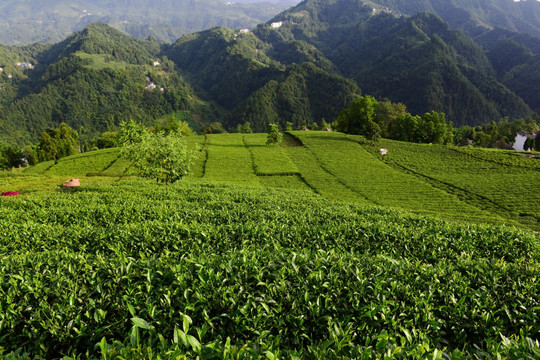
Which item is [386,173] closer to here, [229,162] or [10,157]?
[229,162]

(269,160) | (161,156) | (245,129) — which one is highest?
(245,129)

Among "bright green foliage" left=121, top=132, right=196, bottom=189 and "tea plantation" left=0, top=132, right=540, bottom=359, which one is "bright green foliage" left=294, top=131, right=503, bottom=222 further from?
"bright green foliage" left=121, top=132, right=196, bottom=189

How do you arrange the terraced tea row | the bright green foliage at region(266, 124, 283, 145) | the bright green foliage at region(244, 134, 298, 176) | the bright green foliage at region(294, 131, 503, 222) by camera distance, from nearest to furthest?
the bright green foliage at region(294, 131, 503, 222), the terraced tea row, the bright green foliage at region(244, 134, 298, 176), the bright green foliage at region(266, 124, 283, 145)

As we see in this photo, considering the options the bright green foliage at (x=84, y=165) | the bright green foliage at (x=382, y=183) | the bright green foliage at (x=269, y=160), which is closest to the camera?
the bright green foliage at (x=382, y=183)

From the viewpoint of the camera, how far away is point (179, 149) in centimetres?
2425

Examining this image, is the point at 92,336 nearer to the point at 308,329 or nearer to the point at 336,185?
the point at 308,329

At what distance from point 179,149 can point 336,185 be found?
33045 millimetres

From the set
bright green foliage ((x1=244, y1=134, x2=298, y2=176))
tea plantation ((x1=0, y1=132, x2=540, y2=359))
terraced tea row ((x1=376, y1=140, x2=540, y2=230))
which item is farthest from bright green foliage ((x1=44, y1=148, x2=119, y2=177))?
terraced tea row ((x1=376, y1=140, x2=540, y2=230))

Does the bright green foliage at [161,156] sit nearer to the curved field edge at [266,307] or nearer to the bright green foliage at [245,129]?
the curved field edge at [266,307]

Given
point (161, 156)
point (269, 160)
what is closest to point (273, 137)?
point (269, 160)

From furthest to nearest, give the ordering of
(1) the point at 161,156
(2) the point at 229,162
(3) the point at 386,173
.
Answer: (2) the point at 229,162 < (3) the point at 386,173 < (1) the point at 161,156

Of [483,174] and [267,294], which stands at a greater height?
[483,174]

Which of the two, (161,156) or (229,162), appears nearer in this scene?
(161,156)

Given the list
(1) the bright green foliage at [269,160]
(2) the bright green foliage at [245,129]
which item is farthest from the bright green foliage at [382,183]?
(2) the bright green foliage at [245,129]
